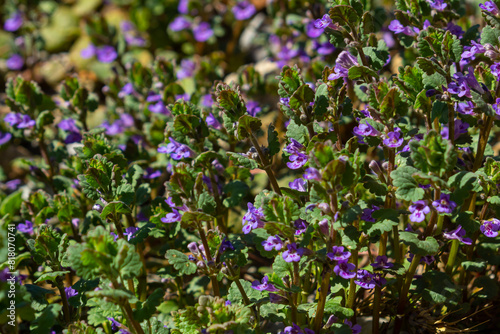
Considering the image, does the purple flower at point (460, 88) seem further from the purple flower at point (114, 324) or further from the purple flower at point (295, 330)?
the purple flower at point (114, 324)

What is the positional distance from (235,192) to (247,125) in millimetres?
598

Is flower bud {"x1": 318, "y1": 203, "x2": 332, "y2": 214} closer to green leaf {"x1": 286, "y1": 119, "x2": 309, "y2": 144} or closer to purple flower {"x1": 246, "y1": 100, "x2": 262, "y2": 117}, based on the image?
green leaf {"x1": 286, "y1": 119, "x2": 309, "y2": 144}

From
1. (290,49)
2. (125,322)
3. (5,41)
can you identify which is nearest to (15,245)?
(125,322)

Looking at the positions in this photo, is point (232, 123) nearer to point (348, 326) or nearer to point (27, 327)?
point (348, 326)

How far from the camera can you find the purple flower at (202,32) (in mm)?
5512

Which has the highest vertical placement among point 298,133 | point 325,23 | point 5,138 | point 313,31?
point 313,31

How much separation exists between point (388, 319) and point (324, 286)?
77 centimetres

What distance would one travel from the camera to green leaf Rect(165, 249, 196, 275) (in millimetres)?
2344

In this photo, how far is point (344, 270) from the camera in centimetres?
210

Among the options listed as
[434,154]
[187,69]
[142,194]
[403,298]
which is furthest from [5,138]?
[434,154]

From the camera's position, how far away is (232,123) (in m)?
2.50

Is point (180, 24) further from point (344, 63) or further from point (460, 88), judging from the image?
point (460, 88)

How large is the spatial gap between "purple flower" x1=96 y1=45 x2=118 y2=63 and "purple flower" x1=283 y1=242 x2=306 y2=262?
11.3 feet

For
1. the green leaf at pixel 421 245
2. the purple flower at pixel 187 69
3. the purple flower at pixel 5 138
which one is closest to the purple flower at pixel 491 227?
the green leaf at pixel 421 245
